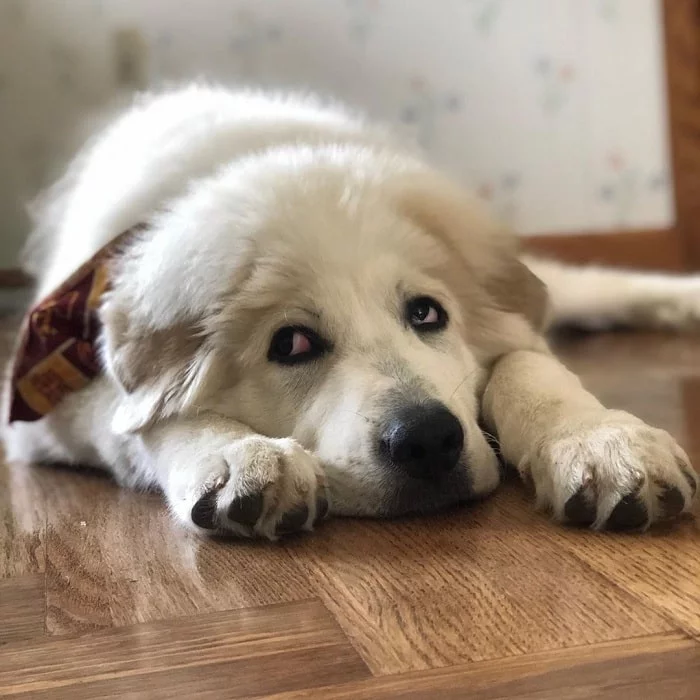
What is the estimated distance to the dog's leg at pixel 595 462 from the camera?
1092 millimetres

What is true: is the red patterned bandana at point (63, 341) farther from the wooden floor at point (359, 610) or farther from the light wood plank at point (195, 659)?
the light wood plank at point (195, 659)

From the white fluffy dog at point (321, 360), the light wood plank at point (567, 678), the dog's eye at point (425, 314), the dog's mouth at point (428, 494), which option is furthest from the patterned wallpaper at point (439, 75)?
the light wood plank at point (567, 678)

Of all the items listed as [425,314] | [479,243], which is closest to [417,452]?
[425,314]

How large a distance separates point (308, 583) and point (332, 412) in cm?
29

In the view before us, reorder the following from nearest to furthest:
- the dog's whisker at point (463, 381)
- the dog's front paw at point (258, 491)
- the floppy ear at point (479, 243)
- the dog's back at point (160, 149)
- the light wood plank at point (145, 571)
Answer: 1. the light wood plank at point (145, 571)
2. the dog's front paw at point (258, 491)
3. the dog's whisker at point (463, 381)
4. the floppy ear at point (479, 243)
5. the dog's back at point (160, 149)

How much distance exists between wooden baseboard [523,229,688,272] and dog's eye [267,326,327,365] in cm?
275

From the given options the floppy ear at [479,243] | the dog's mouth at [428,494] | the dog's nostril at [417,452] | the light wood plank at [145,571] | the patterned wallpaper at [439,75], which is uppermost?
the patterned wallpaper at [439,75]

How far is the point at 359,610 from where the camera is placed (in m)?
0.96

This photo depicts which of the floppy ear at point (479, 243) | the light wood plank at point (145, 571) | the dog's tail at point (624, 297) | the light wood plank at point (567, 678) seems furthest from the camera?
the dog's tail at point (624, 297)

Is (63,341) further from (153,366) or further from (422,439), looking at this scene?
(422,439)

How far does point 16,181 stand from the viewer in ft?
12.5

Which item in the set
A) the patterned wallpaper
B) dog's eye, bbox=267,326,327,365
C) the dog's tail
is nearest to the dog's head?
dog's eye, bbox=267,326,327,365

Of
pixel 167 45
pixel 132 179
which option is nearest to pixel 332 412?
pixel 132 179

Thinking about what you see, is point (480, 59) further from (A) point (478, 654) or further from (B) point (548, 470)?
(A) point (478, 654)
